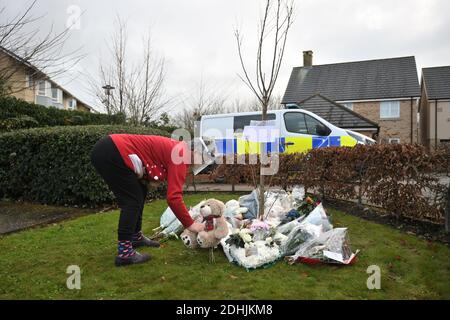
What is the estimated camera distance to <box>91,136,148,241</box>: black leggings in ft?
11.6

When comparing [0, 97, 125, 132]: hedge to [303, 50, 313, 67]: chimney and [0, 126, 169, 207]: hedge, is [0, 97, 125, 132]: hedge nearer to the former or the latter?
[0, 126, 169, 207]: hedge

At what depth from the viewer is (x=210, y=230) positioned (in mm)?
3826

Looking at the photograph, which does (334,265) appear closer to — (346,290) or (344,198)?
(346,290)

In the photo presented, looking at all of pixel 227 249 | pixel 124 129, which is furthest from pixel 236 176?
pixel 227 249

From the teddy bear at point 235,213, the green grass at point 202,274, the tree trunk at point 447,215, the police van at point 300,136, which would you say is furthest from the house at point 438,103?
the green grass at point 202,274

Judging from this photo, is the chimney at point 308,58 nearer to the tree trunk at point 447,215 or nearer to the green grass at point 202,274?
the tree trunk at point 447,215

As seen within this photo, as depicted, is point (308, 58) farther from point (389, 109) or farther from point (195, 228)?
point (195, 228)

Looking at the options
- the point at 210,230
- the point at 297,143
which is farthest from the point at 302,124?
the point at 210,230

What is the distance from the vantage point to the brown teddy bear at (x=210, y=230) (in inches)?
148

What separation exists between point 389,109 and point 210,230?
2540cm

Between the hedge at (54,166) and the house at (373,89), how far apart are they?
21.0m

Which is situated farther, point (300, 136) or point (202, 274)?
point (300, 136)

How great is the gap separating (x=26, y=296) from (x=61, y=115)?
13.0 metres

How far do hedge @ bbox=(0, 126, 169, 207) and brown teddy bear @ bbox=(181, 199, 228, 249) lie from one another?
3.77m
